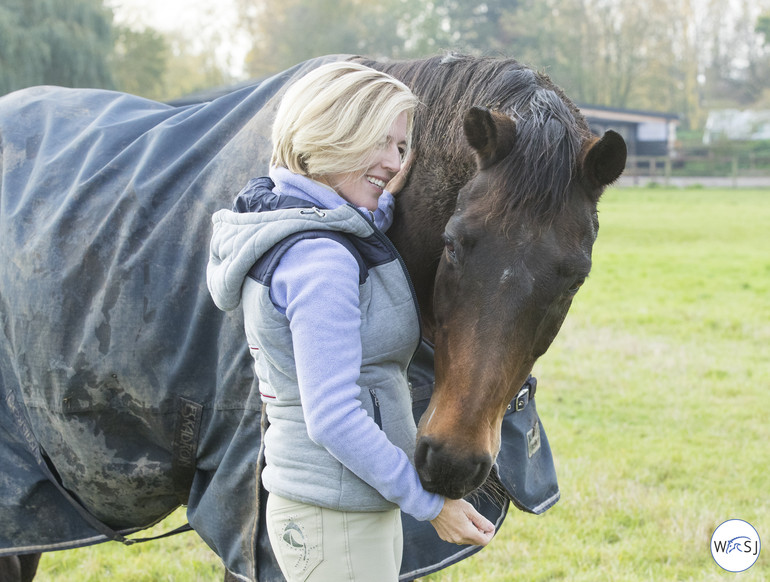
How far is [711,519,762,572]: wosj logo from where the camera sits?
3.32 meters

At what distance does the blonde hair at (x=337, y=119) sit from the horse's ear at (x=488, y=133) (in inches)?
5.1

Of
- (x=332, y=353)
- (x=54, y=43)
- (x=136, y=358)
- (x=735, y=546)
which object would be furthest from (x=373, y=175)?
(x=54, y=43)

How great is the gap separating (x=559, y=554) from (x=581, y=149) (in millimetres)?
2316

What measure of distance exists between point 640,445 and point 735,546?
147cm

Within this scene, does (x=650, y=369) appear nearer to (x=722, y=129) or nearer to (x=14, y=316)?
(x=14, y=316)

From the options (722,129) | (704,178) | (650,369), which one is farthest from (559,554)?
(722,129)

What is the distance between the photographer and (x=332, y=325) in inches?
55.5

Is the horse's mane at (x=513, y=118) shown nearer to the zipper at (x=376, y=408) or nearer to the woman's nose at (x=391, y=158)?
the woman's nose at (x=391, y=158)

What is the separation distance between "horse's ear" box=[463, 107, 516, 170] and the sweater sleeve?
1.31 ft

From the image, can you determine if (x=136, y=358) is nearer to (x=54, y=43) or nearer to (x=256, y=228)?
(x=256, y=228)

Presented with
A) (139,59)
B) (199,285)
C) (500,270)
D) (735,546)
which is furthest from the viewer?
(139,59)

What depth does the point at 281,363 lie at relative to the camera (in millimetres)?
1531

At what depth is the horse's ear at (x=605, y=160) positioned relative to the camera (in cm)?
161

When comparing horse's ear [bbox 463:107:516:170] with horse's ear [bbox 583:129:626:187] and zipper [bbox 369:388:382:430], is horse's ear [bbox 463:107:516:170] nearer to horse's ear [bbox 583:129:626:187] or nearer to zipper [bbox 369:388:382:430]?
A: horse's ear [bbox 583:129:626:187]
